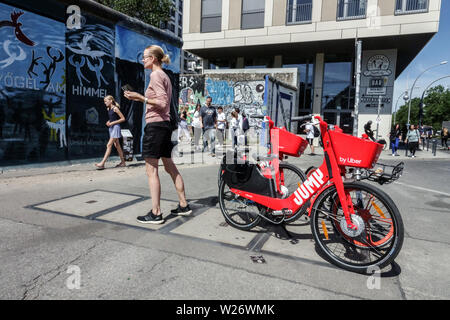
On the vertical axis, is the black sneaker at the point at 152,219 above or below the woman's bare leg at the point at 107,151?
below

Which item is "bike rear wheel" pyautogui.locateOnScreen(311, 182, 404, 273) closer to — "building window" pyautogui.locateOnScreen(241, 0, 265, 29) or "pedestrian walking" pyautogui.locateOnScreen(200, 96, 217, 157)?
"pedestrian walking" pyautogui.locateOnScreen(200, 96, 217, 157)

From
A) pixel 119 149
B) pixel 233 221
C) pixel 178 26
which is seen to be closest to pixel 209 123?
pixel 119 149

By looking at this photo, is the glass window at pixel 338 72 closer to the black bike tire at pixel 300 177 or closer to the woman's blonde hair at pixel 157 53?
the black bike tire at pixel 300 177

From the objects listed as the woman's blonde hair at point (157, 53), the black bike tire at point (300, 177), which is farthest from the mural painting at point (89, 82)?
the black bike tire at point (300, 177)

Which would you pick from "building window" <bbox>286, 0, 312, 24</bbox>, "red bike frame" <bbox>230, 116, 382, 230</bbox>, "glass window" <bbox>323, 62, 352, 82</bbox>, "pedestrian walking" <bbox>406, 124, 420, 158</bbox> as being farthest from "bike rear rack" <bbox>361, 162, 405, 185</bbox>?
"glass window" <bbox>323, 62, 352, 82</bbox>

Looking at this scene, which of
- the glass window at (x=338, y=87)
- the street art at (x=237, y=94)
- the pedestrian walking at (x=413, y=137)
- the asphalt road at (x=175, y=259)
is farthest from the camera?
the glass window at (x=338, y=87)

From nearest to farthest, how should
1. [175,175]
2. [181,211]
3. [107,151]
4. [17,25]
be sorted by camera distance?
[175,175] < [181,211] < [17,25] < [107,151]

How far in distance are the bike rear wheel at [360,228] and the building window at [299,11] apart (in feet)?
76.9

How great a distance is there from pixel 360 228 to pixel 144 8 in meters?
25.5

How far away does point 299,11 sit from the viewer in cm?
2345

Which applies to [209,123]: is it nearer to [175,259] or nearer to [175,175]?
[175,175]

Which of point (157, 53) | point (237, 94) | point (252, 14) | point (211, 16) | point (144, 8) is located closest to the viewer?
point (157, 53)

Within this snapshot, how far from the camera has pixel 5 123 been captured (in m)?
6.12

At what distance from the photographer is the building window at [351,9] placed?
2172 centimetres
